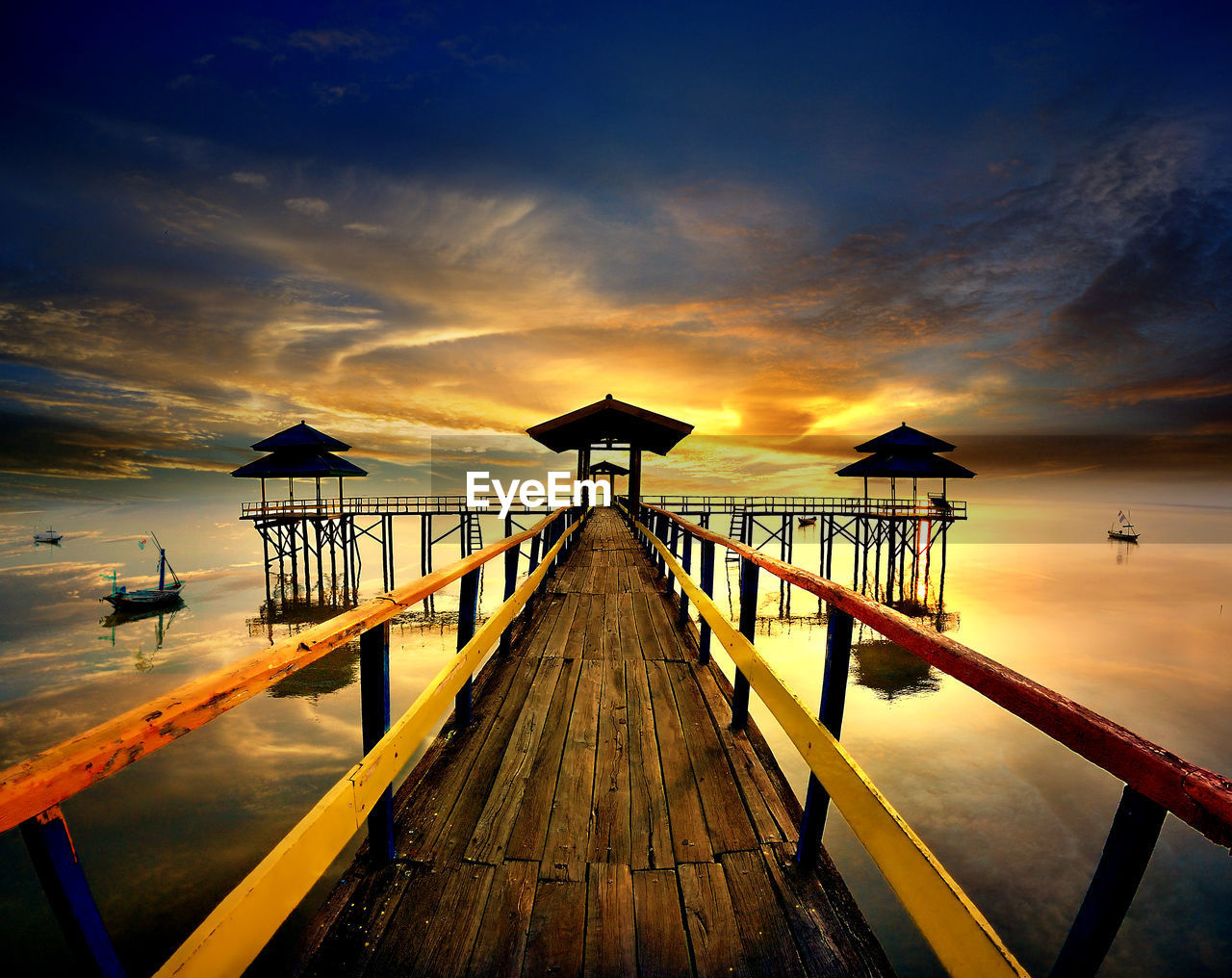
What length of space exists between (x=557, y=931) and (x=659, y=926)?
0.36 metres

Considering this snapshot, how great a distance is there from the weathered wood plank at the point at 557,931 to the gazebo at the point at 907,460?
23.4 meters

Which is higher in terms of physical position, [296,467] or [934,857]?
[296,467]

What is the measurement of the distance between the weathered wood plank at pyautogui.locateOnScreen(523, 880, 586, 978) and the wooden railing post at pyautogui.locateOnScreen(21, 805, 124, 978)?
1.18 m

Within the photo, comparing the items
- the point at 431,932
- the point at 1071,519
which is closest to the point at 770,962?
the point at 431,932

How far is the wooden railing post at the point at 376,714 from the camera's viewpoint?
1.95m

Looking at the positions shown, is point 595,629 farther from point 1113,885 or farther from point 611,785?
point 1113,885

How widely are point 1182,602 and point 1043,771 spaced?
109 ft

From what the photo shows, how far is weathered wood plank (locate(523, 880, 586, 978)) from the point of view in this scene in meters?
1.64

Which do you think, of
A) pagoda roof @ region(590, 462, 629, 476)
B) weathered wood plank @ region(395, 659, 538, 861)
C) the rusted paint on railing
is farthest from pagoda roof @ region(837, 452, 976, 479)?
the rusted paint on railing

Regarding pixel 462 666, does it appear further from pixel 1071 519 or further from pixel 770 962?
pixel 1071 519

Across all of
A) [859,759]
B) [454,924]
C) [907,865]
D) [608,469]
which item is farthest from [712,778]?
[608,469]

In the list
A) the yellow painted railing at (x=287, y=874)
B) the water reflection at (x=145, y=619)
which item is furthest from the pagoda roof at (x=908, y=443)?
the water reflection at (x=145, y=619)

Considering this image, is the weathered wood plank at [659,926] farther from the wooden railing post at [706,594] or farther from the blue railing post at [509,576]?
the blue railing post at [509,576]

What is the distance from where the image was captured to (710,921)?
180 cm
